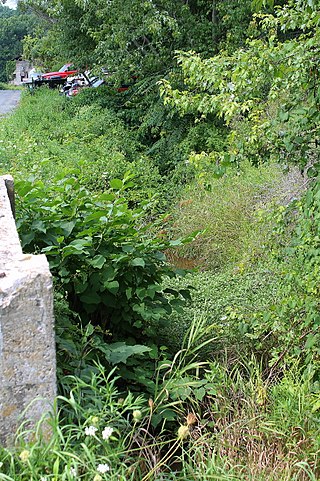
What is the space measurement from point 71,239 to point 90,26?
12186 millimetres

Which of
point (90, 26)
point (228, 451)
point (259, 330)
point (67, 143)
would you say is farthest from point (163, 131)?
point (228, 451)

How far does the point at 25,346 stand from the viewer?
7.59 feet

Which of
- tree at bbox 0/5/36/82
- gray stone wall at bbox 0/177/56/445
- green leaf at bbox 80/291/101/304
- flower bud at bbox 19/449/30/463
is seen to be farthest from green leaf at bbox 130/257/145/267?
tree at bbox 0/5/36/82

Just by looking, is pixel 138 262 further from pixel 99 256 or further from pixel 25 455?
pixel 25 455

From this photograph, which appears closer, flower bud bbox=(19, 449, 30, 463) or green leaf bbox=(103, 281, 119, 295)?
flower bud bbox=(19, 449, 30, 463)

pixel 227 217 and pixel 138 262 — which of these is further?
pixel 227 217

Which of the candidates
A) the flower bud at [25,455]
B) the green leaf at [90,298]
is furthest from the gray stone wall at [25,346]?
the green leaf at [90,298]

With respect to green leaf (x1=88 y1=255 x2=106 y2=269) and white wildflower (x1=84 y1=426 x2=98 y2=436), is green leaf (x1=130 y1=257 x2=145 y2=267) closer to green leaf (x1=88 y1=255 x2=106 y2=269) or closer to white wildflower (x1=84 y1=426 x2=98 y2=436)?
green leaf (x1=88 y1=255 x2=106 y2=269)

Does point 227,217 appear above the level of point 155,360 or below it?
below

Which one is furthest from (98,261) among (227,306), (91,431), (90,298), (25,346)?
(227,306)

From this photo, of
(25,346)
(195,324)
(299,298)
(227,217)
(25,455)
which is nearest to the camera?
(25,455)

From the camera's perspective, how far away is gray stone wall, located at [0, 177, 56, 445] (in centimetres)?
226

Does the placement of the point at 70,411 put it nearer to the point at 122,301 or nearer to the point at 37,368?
the point at 37,368

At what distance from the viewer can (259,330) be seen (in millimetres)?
4293
